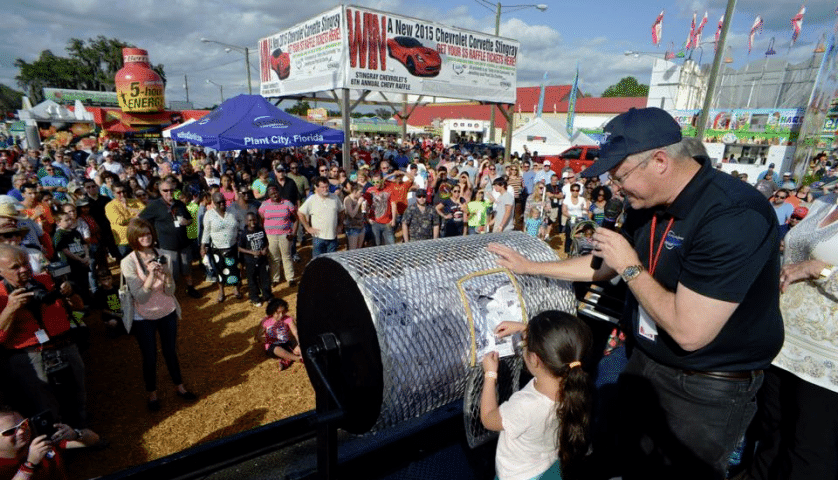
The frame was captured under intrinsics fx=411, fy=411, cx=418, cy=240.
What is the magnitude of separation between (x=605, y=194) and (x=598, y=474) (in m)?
6.73

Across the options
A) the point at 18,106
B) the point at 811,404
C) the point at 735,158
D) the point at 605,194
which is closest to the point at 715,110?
the point at 735,158

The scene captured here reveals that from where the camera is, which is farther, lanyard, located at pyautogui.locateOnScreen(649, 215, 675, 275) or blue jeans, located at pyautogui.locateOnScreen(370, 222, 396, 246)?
blue jeans, located at pyautogui.locateOnScreen(370, 222, 396, 246)

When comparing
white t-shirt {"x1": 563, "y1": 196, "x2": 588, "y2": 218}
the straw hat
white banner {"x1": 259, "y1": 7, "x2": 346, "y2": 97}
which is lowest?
white t-shirt {"x1": 563, "y1": 196, "x2": 588, "y2": 218}

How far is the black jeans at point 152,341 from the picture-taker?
11.9ft

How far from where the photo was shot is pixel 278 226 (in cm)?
633

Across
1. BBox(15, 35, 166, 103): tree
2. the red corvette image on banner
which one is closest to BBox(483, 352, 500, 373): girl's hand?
the red corvette image on banner

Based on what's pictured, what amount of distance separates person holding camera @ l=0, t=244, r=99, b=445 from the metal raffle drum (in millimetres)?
2182

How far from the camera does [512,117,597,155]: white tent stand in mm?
27406

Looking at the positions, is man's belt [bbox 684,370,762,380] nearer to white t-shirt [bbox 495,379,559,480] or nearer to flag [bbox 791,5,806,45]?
white t-shirt [bbox 495,379,559,480]

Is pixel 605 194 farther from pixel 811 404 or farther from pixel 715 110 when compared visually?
pixel 715 110

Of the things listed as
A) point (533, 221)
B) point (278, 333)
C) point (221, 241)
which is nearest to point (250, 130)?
point (221, 241)

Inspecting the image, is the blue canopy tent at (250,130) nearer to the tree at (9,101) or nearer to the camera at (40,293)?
the camera at (40,293)

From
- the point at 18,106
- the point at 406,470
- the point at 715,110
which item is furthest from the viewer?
the point at 18,106

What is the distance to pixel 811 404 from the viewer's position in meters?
2.02
